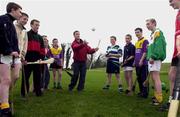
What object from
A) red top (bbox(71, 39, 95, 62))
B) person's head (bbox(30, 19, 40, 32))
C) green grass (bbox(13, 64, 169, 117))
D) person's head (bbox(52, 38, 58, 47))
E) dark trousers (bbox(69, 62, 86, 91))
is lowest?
green grass (bbox(13, 64, 169, 117))

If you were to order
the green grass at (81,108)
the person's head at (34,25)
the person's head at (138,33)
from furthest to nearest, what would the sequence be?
the person's head at (138,33)
the person's head at (34,25)
the green grass at (81,108)

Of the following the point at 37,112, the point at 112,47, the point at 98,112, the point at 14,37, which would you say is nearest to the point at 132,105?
the point at 98,112

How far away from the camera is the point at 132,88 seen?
37.9 feet

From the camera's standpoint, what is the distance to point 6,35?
6.43m

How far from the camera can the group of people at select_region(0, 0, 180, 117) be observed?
6.35 m

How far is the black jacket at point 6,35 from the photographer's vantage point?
6.35 m

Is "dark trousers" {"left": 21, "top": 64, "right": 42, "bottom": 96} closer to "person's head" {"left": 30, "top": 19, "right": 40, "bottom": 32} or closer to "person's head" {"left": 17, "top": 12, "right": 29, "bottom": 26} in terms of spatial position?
"person's head" {"left": 30, "top": 19, "right": 40, "bottom": 32}

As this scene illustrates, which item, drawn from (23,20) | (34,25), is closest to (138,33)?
(34,25)

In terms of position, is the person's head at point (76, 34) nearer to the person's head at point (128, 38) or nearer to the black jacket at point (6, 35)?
the person's head at point (128, 38)

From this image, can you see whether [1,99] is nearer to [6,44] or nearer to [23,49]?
[6,44]

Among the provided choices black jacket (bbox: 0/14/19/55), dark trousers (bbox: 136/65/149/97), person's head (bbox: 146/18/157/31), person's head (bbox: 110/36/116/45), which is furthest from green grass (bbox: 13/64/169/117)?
person's head (bbox: 110/36/116/45)

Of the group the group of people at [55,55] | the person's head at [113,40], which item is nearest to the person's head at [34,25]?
the group of people at [55,55]

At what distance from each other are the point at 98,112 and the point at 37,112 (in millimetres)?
1237

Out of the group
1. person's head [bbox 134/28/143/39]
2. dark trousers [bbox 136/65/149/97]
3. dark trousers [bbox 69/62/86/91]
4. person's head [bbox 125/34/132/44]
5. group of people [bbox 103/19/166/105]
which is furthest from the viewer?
dark trousers [bbox 69/62/86/91]
